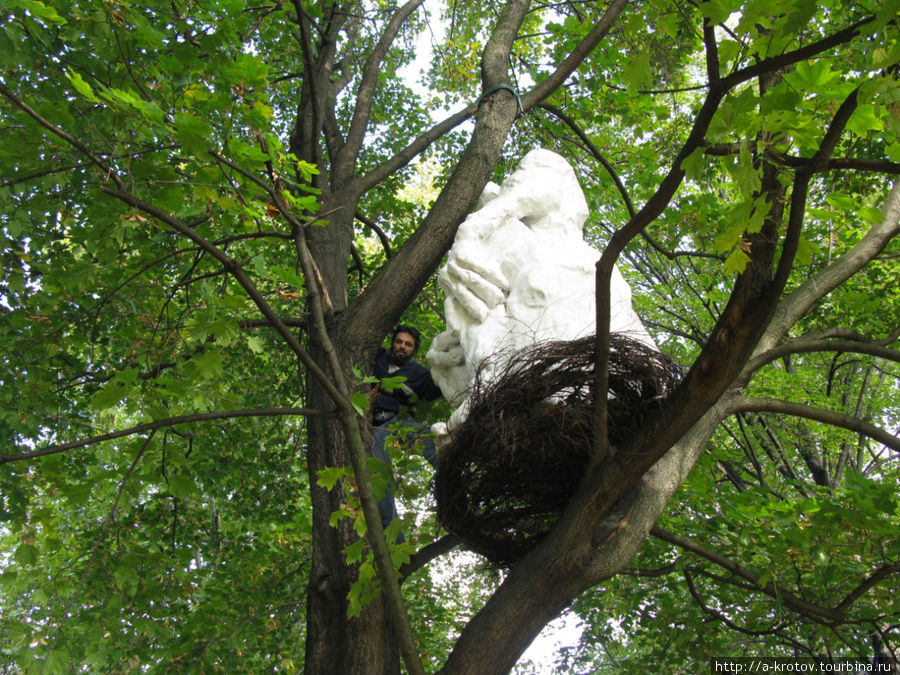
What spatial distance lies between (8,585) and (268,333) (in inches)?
146

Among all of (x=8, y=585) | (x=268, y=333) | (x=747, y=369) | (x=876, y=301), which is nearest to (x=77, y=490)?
(x=8, y=585)

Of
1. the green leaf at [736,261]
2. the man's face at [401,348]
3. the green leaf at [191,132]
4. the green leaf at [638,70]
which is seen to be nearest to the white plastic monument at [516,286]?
the man's face at [401,348]

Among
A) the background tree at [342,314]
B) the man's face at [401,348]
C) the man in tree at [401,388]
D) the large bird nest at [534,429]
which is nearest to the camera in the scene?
the background tree at [342,314]

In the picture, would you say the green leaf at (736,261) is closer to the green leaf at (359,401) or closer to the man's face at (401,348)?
the green leaf at (359,401)

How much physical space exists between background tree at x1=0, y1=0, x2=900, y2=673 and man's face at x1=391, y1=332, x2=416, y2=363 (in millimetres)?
214

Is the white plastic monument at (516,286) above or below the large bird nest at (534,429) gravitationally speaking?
above

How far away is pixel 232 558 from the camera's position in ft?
21.3

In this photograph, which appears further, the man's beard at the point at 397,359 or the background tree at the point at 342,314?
the man's beard at the point at 397,359

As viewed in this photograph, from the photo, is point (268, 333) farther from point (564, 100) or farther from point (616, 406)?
point (616, 406)

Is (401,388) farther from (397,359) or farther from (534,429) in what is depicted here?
(534,429)

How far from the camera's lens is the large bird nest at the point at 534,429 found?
9.56ft

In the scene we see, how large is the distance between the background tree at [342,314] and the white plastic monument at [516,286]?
0.44 m

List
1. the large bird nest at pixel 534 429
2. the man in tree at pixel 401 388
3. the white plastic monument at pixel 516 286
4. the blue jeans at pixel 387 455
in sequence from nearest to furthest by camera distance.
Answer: the large bird nest at pixel 534 429, the white plastic monument at pixel 516 286, the blue jeans at pixel 387 455, the man in tree at pixel 401 388

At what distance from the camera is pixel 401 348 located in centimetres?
434
